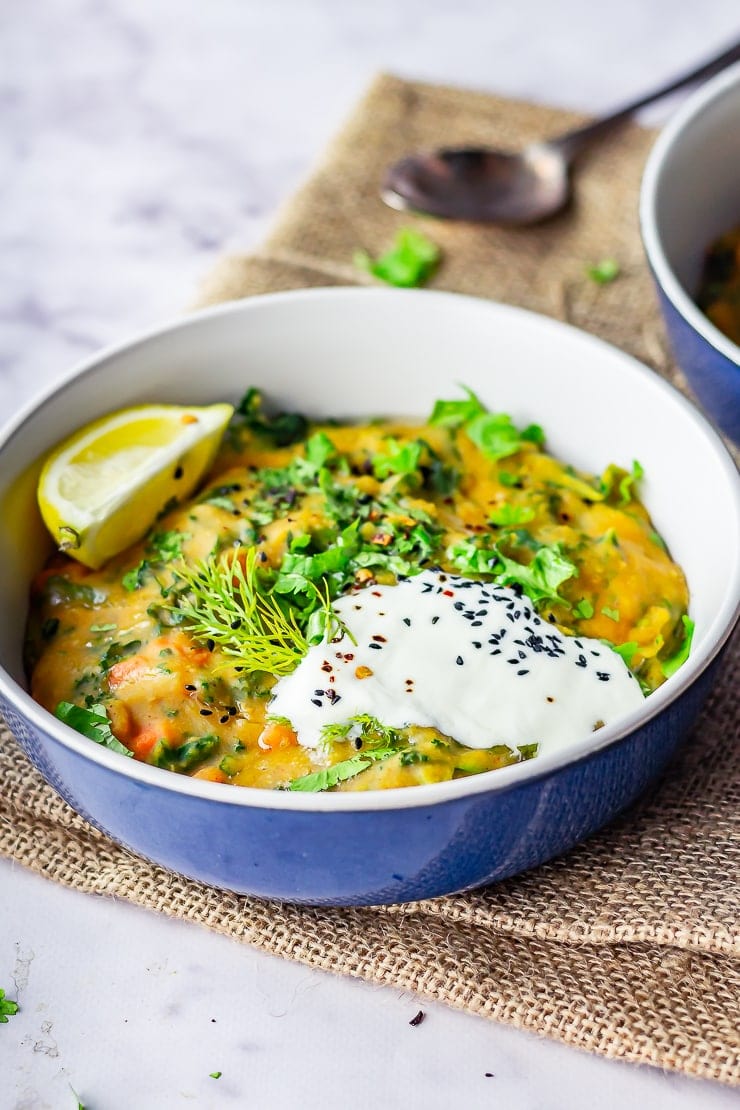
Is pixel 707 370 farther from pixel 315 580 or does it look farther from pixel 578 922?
pixel 578 922

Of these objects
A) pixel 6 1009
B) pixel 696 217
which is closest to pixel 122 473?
pixel 6 1009

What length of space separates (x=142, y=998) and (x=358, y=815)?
70 centimetres

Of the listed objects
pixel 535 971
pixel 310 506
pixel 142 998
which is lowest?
pixel 142 998

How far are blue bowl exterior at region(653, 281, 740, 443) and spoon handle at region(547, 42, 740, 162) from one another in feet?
4.80

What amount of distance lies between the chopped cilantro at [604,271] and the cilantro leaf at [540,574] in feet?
5.33

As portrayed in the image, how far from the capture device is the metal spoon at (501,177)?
4.47 metres

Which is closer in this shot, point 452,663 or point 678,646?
point 452,663

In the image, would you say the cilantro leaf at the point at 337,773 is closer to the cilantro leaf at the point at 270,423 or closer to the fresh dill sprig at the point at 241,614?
the fresh dill sprig at the point at 241,614

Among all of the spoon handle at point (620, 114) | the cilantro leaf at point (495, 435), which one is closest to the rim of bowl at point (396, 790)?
the cilantro leaf at point (495, 435)

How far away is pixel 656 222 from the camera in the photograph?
11.5 ft

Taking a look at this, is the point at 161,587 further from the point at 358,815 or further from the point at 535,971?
the point at 535,971

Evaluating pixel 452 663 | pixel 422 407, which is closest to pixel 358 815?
pixel 452 663

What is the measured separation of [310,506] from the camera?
3.12 meters

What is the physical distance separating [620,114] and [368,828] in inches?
123
